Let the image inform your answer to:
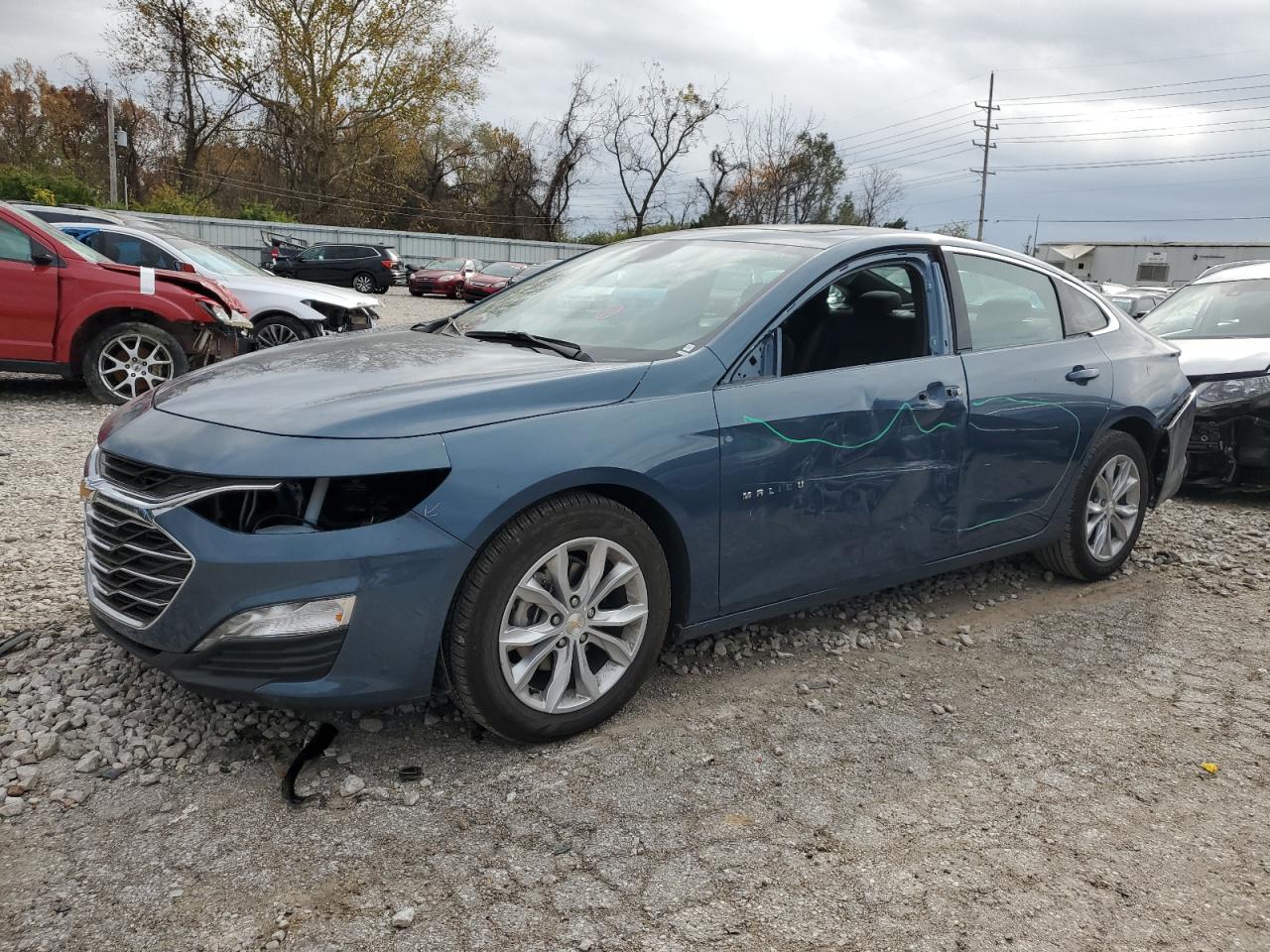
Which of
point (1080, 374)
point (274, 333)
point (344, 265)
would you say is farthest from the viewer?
point (344, 265)

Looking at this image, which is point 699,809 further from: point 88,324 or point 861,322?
point 88,324

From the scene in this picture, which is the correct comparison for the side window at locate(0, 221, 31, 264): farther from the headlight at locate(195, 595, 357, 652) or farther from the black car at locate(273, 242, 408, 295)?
the black car at locate(273, 242, 408, 295)

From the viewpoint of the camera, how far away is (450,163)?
54.4m

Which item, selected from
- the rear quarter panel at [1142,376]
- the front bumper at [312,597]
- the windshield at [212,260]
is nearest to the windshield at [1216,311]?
the rear quarter panel at [1142,376]

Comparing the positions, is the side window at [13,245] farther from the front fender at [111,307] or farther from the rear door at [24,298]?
the front fender at [111,307]

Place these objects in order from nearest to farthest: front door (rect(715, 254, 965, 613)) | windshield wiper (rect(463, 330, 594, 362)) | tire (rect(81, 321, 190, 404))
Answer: front door (rect(715, 254, 965, 613)) → windshield wiper (rect(463, 330, 594, 362)) → tire (rect(81, 321, 190, 404))

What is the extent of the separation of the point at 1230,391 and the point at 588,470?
18.5 feet

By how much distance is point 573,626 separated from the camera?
A: 302 cm

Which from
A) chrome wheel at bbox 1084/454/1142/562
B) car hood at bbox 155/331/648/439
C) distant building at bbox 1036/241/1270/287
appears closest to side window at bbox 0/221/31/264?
car hood at bbox 155/331/648/439

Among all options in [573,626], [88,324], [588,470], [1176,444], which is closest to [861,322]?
[588,470]

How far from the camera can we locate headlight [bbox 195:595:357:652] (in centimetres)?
264

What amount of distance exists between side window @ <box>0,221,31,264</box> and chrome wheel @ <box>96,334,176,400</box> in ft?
2.90

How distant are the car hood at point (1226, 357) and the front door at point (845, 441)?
12.0ft

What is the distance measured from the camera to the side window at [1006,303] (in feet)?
13.9
